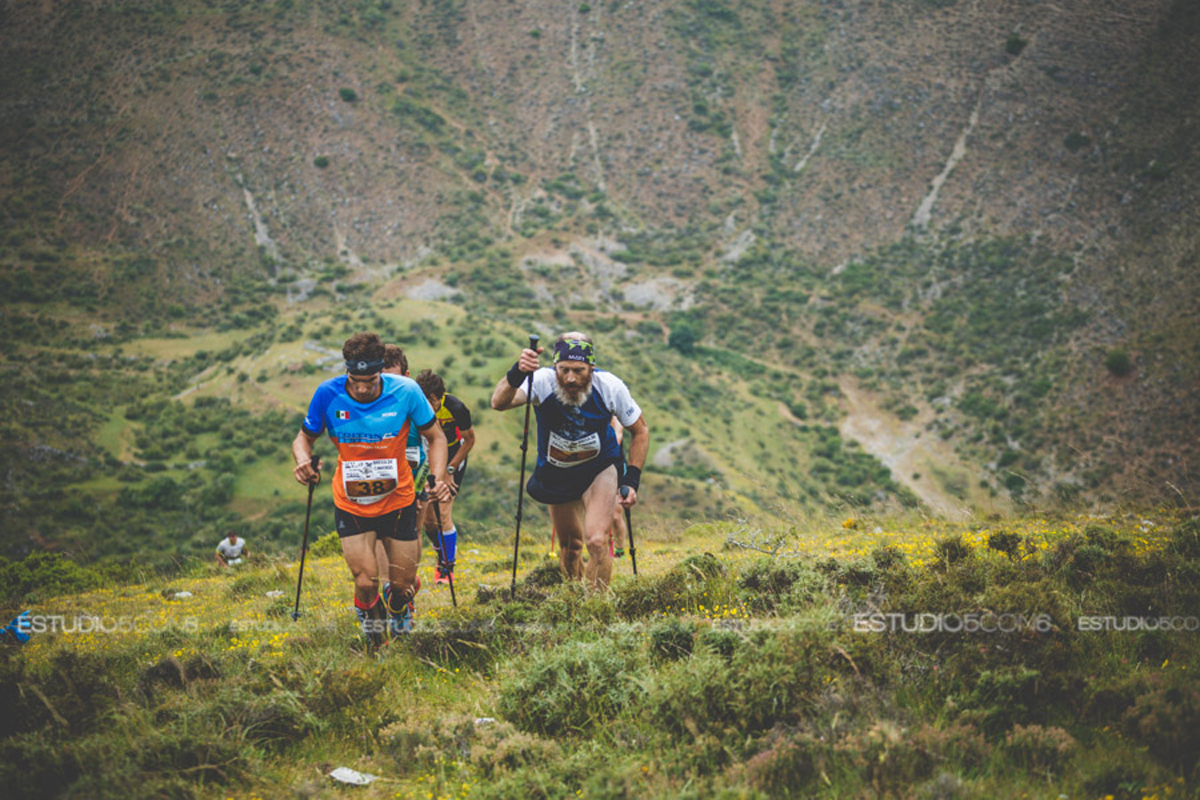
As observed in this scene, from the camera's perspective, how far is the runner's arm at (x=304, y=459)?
5645 millimetres

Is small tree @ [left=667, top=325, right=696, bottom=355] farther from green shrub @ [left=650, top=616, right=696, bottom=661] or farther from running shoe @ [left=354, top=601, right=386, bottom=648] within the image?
green shrub @ [left=650, top=616, right=696, bottom=661]

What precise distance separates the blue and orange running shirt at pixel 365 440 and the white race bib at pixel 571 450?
135 cm

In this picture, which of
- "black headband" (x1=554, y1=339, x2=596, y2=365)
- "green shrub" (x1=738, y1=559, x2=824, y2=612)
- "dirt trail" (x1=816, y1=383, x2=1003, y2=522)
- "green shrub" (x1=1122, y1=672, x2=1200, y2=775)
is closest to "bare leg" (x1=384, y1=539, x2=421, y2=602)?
"black headband" (x1=554, y1=339, x2=596, y2=365)

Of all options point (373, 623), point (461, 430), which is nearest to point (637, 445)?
point (373, 623)

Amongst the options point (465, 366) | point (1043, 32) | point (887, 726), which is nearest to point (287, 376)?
point (465, 366)

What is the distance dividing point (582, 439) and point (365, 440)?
6.23 feet

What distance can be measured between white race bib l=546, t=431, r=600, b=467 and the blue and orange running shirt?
1348 mm

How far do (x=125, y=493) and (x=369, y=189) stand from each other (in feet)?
165

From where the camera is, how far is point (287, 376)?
158 feet

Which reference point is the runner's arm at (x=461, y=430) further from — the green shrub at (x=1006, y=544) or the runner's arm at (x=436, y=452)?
the green shrub at (x=1006, y=544)

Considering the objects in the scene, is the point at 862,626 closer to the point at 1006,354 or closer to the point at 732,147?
the point at 1006,354

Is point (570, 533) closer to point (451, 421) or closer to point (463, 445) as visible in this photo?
point (463, 445)

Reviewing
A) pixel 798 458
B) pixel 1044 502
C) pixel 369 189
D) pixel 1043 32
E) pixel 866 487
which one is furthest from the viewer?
pixel 369 189

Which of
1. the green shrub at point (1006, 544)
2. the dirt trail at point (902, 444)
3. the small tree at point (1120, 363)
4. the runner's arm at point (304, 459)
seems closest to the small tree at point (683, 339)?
the dirt trail at point (902, 444)
